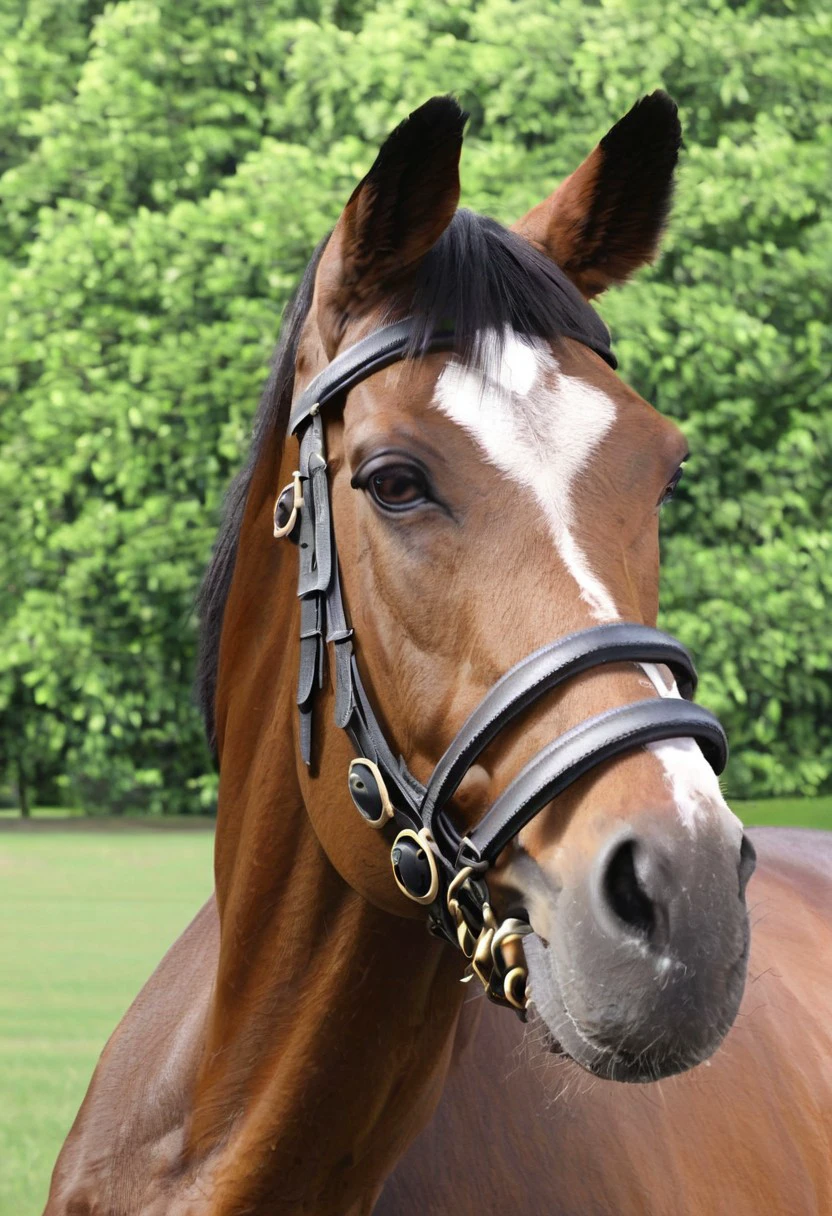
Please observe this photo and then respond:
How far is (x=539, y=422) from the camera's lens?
1.81 m

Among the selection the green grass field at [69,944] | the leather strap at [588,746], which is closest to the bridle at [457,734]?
the leather strap at [588,746]

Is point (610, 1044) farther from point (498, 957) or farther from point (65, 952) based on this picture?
point (65, 952)

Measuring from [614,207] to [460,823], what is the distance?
3.70ft

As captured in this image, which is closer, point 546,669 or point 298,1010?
point 546,669

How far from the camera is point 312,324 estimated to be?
2270 mm

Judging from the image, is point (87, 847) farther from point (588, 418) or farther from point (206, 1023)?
point (588, 418)

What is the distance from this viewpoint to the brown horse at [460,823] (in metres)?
1.56

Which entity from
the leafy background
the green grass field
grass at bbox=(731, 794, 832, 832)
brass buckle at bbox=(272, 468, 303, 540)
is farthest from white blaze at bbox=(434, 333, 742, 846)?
the leafy background

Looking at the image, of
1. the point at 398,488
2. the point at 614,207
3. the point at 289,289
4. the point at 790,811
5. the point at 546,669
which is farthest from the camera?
the point at 790,811

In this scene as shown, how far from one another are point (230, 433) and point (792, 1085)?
1031 cm

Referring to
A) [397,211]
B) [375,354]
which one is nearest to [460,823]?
[375,354]

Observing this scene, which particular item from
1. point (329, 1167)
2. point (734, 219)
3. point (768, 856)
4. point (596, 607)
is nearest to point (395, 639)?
point (596, 607)

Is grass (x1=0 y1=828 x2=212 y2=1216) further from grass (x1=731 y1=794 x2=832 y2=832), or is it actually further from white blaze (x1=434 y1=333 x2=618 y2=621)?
grass (x1=731 y1=794 x2=832 y2=832)

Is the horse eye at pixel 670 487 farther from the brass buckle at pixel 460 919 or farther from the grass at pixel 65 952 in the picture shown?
the grass at pixel 65 952
